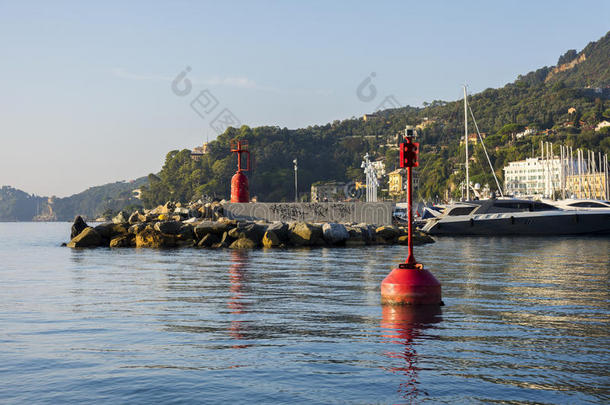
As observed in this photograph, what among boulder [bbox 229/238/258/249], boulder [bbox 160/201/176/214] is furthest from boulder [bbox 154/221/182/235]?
boulder [bbox 160/201/176/214]

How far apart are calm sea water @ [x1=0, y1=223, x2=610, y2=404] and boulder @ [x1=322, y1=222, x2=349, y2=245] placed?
62.6ft

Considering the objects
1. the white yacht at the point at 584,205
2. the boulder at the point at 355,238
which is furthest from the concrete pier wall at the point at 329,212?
the white yacht at the point at 584,205

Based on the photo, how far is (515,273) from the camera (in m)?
21.2

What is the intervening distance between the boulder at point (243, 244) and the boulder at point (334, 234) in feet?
14.7

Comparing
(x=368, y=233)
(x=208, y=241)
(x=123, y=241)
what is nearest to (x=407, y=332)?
(x=208, y=241)

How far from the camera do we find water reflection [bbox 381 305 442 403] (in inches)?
288

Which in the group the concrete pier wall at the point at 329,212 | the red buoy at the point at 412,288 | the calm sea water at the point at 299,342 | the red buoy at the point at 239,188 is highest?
the red buoy at the point at 239,188

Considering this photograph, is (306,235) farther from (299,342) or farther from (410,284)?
(299,342)

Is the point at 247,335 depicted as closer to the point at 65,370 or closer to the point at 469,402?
the point at 65,370

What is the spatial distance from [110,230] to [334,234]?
51.9 ft

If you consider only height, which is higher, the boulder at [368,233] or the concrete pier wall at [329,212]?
the concrete pier wall at [329,212]

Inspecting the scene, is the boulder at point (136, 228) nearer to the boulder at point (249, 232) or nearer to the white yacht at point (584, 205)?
Answer: the boulder at point (249, 232)

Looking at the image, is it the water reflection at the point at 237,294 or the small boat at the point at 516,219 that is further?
the small boat at the point at 516,219

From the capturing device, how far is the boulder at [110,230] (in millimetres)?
43188
